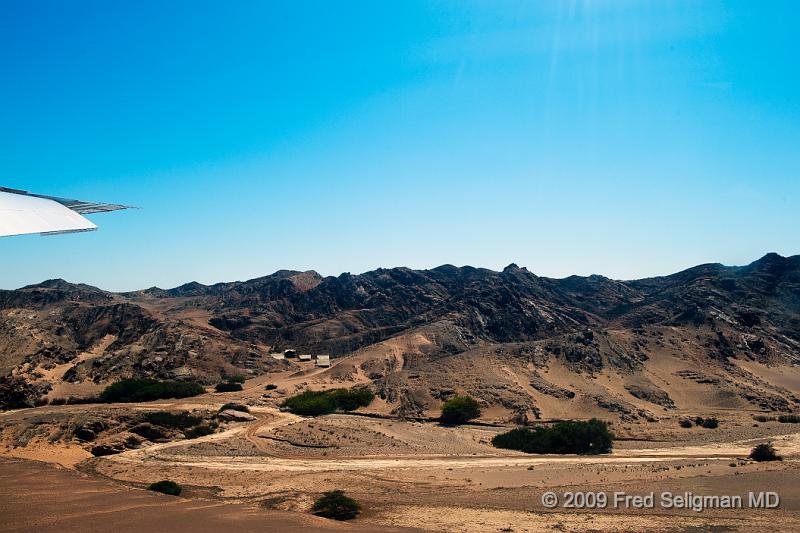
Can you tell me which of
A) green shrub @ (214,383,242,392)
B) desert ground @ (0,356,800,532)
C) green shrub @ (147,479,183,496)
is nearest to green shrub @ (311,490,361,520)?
desert ground @ (0,356,800,532)

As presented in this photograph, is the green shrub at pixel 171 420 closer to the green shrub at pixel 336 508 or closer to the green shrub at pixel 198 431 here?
the green shrub at pixel 198 431

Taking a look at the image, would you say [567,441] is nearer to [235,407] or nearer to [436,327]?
[235,407]

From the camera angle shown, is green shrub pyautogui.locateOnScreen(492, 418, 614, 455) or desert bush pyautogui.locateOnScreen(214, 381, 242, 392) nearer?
green shrub pyautogui.locateOnScreen(492, 418, 614, 455)

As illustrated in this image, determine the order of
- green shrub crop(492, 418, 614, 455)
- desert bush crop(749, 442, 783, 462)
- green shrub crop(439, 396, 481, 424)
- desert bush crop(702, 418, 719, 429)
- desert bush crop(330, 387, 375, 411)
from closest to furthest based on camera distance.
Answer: desert bush crop(749, 442, 783, 462) < green shrub crop(492, 418, 614, 455) < desert bush crop(702, 418, 719, 429) < green shrub crop(439, 396, 481, 424) < desert bush crop(330, 387, 375, 411)

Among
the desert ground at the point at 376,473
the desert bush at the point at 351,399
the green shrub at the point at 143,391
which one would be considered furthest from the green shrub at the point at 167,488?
the green shrub at the point at 143,391

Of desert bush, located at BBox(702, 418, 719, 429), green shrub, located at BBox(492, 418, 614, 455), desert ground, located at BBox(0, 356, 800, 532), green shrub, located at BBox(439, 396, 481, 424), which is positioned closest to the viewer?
desert ground, located at BBox(0, 356, 800, 532)

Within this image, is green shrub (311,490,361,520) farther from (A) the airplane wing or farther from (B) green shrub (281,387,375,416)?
(B) green shrub (281,387,375,416)
